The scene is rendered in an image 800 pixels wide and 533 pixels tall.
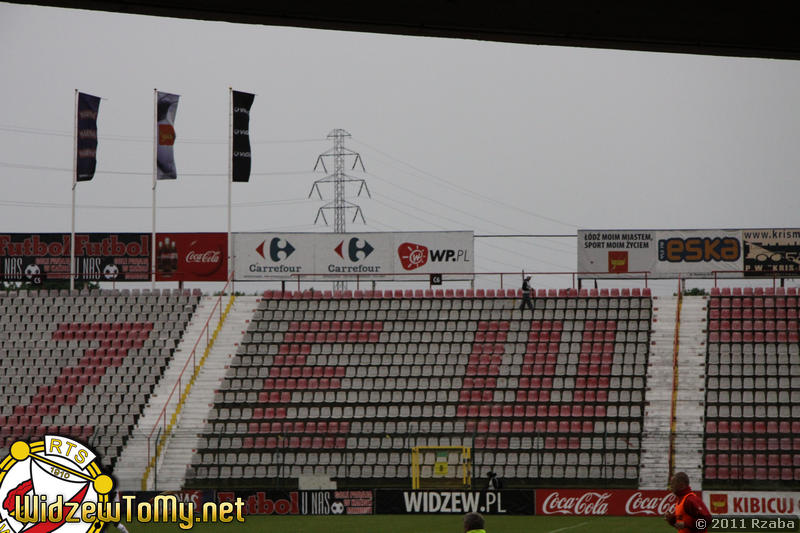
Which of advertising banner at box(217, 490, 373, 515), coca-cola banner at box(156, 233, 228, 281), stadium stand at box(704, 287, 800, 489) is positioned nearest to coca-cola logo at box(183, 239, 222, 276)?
coca-cola banner at box(156, 233, 228, 281)

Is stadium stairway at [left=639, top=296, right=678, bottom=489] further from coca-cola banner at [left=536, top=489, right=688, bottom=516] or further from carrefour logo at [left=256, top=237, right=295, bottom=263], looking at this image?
carrefour logo at [left=256, top=237, right=295, bottom=263]

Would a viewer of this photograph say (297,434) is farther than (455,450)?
Yes

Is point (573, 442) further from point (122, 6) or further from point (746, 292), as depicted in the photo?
point (122, 6)

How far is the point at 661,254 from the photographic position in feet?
148

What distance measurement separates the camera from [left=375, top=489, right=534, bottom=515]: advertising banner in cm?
2872

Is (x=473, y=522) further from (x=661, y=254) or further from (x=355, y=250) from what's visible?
(x=355, y=250)

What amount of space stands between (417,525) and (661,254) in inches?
895

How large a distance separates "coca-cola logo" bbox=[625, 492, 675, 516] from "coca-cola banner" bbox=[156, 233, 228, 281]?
77.0 ft

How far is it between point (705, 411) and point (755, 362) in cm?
341

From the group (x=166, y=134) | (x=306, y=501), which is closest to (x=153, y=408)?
(x=306, y=501)

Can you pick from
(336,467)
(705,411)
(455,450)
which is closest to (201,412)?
(336,467)

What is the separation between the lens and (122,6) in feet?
31.7

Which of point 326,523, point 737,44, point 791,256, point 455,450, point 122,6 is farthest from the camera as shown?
point 791,256

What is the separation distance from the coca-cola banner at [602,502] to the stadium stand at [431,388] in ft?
15.2
